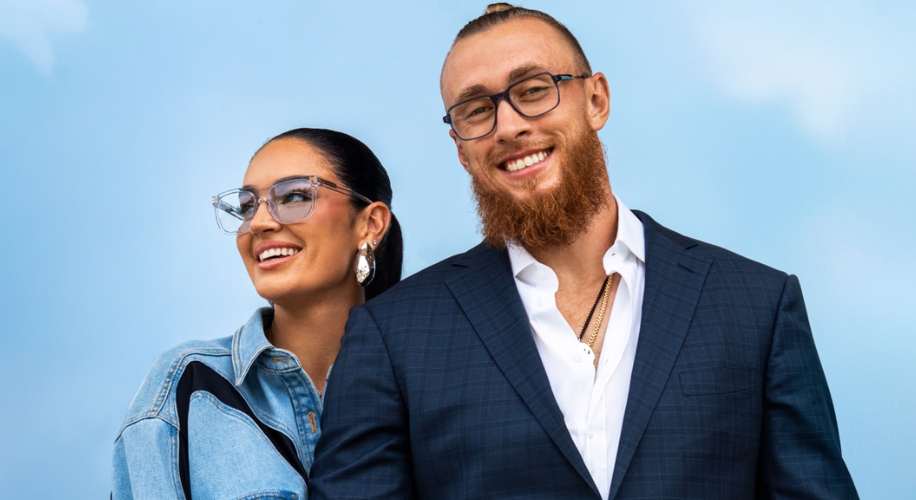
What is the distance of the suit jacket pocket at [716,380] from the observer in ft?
8.65

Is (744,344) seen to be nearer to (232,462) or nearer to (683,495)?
(683,495)

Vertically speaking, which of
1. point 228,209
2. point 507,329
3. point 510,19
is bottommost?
point 507,329

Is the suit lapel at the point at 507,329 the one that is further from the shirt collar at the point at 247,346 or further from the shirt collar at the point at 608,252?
the shirt collar at the point at 247,346

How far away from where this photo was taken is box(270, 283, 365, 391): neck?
331 cm

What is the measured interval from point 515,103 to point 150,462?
162cm

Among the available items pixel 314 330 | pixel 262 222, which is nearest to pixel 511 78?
pixel 262 222

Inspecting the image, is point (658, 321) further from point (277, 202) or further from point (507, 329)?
point (277, 202)

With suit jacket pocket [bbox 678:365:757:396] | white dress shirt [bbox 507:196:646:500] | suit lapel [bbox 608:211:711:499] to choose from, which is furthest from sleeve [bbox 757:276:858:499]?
white dress shirt [bbox 507:196:646:500]

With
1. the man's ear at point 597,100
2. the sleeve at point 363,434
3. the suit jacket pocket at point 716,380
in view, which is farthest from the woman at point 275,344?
the suit jacket pocket at point 716,380

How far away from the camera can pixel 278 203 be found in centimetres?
325

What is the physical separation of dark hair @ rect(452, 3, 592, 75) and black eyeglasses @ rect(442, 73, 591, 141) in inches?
9.1

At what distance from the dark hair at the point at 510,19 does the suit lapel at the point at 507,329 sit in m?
0.75

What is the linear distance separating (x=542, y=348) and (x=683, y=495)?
1.96ft

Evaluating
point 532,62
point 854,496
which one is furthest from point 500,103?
point 854,496
